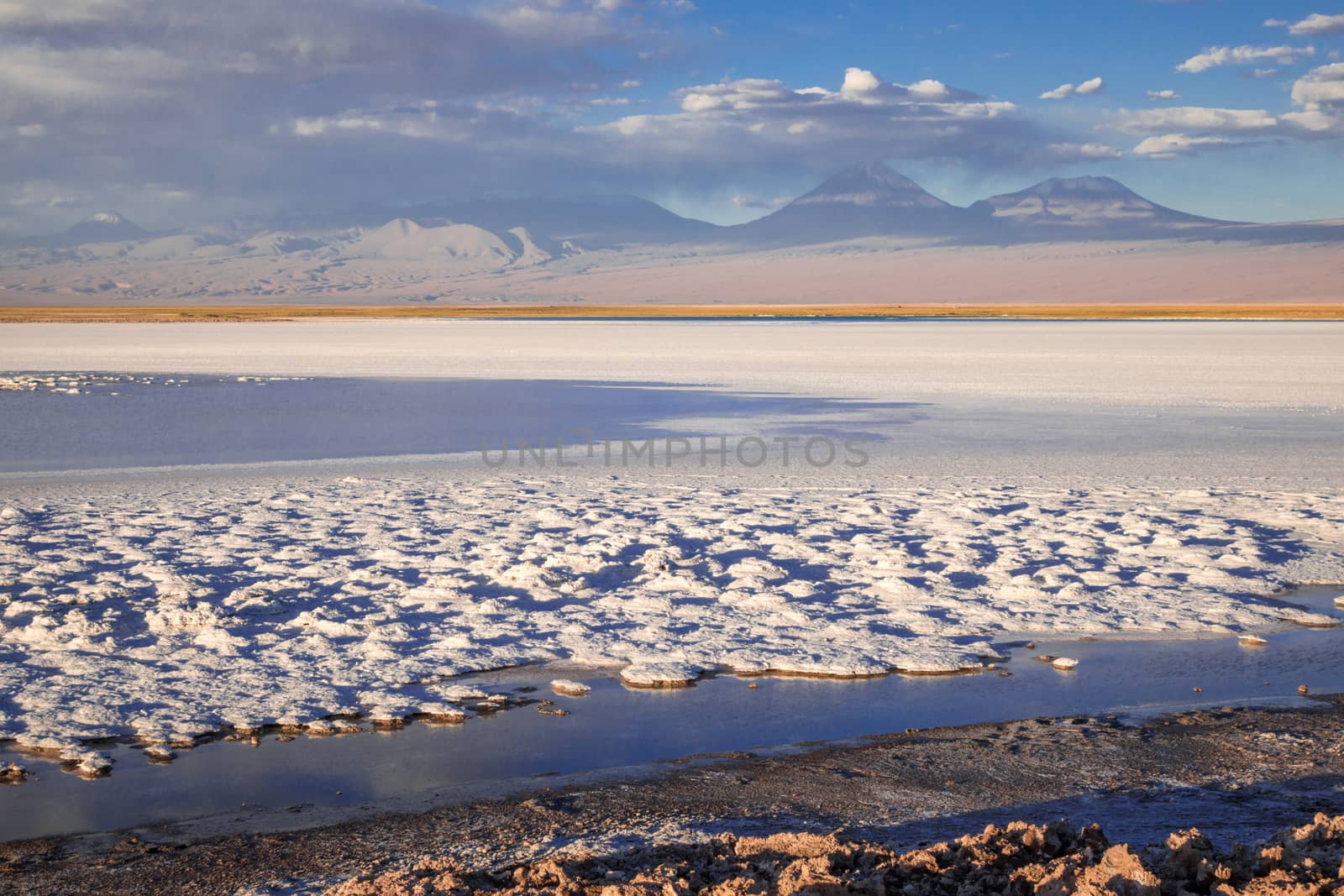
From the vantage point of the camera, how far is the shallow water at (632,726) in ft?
12.2

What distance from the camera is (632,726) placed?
4410 mm

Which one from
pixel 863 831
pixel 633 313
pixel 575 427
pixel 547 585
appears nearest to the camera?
pixel 863 831

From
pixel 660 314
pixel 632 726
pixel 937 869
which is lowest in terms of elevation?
pixel 632 726

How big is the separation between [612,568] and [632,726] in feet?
7.77

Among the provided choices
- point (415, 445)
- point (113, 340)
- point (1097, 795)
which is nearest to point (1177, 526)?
point (1097, 795)

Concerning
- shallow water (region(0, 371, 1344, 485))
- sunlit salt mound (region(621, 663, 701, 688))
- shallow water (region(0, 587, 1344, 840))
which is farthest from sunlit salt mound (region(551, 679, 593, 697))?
shallow water (region(0, 371, 1344, 485))

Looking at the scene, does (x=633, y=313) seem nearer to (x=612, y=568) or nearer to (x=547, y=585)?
(x=612, y=568)

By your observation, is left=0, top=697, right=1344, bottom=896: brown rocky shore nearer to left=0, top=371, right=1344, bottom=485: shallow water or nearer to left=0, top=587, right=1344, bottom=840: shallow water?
left=0, top=587, right=1344, bottom=840: shallow water

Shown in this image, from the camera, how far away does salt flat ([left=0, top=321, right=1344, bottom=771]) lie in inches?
196

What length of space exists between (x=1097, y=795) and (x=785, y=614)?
2303 mm

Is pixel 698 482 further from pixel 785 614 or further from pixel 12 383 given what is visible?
pixel 12 383

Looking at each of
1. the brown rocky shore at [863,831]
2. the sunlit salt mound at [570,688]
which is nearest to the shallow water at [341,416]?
the sunlit salt mound at [570,688]

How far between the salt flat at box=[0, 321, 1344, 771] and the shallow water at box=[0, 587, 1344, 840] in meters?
0.19

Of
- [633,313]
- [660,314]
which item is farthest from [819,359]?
[633,313]
